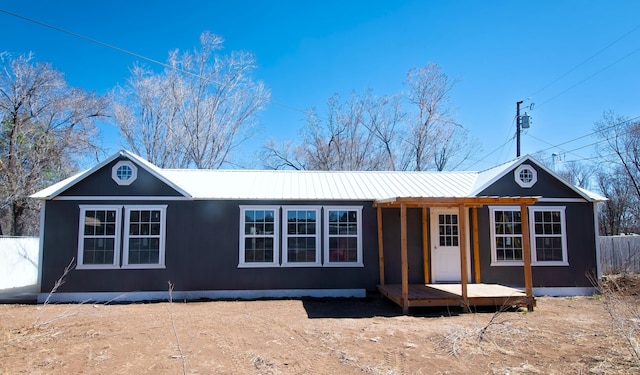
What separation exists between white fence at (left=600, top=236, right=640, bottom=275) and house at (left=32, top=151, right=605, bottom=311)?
16.3 feet

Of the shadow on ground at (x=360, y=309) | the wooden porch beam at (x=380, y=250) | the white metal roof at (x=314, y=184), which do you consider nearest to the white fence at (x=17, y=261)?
the white metal roof at (x=314, y=184)

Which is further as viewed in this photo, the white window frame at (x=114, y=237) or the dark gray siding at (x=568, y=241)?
the dark gray siding at (x=568, y=241)

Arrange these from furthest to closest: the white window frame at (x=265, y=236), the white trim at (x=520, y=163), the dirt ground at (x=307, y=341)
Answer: the white trim at (x=520, y=163)
the white window frame at (x=265, y=236)
the dirt ground at (x=307, y=341)

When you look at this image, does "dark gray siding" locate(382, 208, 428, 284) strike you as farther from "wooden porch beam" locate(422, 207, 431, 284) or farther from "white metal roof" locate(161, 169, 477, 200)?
"white metal roof" locate(161, 169, 477, 200)

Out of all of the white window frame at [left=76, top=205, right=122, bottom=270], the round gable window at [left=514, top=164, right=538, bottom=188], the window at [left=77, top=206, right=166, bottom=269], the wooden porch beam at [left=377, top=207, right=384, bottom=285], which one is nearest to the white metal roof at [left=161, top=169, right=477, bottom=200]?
the wooden porch beam at [left=377, top=207, right=384, bottom=285]

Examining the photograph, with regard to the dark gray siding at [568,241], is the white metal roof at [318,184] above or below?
above

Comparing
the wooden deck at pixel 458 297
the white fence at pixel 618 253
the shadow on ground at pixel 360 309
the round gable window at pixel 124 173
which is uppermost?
the round gable window at pixel 124 173

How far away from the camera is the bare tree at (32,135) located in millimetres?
18125

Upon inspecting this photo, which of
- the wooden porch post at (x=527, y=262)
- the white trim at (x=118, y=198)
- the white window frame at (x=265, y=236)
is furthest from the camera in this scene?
the white window frame at (x=265, y=236)

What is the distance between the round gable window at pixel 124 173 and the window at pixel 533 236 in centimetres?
980

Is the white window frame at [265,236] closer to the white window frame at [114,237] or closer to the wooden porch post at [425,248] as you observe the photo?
the white window frame at [114,237]

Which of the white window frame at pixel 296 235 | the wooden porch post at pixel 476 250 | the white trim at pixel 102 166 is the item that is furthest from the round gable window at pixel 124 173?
the wooden porch post at pixel 476 250

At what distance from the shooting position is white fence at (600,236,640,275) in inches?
600

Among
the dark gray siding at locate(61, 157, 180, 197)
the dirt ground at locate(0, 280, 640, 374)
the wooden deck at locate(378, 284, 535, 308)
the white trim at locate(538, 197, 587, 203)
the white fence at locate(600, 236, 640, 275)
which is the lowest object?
the dirt ground at locate(0, 280, 640, 374)
